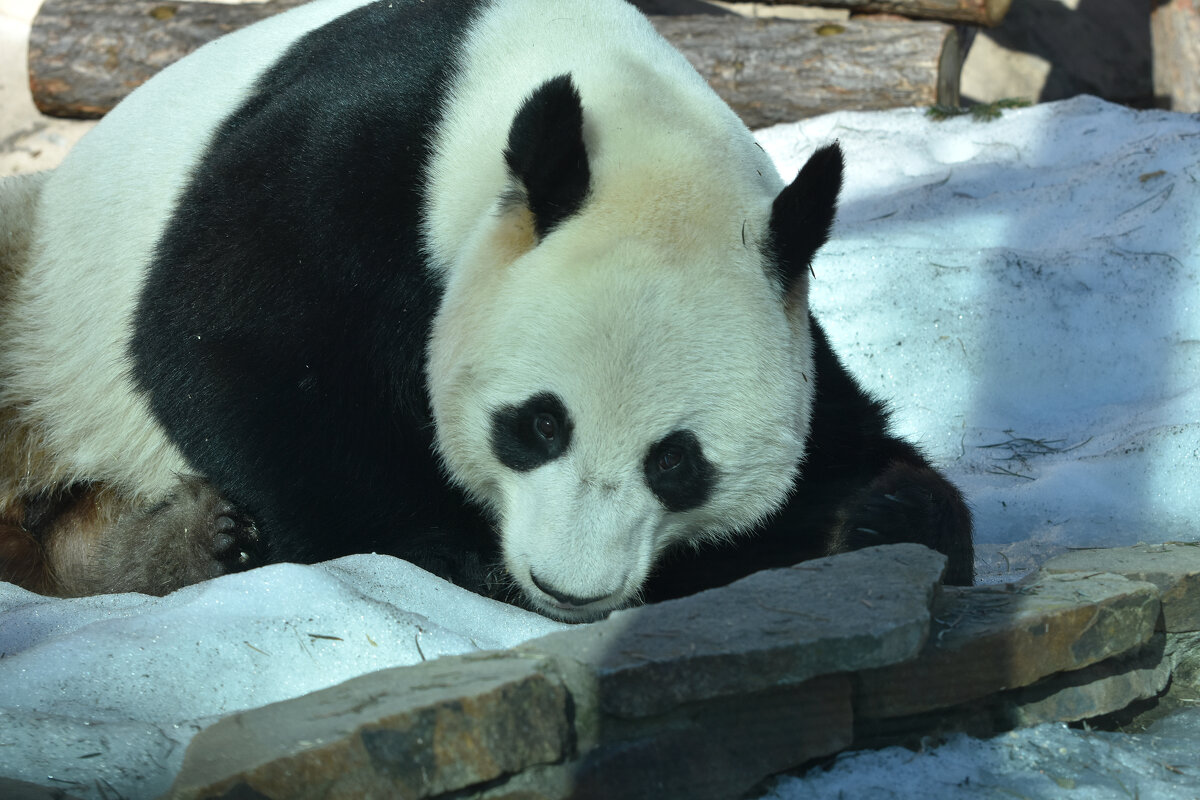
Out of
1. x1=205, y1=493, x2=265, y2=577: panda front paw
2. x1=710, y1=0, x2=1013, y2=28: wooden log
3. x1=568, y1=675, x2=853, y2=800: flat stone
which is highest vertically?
x1=568, y1=675, x2=853, y2=800: flat stone

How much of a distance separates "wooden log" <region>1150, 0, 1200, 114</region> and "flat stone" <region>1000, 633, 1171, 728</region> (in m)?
5.85

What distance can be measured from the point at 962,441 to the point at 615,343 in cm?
203

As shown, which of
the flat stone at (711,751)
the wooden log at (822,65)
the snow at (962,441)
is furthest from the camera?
the wooden log at (822,65)

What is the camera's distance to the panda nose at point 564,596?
2.20m

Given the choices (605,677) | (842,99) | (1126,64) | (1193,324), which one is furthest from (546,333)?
(1126,64)

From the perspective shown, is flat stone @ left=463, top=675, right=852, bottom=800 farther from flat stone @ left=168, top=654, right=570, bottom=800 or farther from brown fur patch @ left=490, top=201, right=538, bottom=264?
brown fur patch @ left=490, top=201, right=538, bottom=264

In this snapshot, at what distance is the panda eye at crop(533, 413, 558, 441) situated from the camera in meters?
2.31

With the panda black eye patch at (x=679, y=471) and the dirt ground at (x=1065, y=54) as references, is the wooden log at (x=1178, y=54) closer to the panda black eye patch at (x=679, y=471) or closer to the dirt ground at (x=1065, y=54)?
the dirt ground at (x=1065, y=54)

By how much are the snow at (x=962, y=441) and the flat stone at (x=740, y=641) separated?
0.19 metres

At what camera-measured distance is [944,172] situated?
5547mm

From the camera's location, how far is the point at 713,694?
1567 millimetres

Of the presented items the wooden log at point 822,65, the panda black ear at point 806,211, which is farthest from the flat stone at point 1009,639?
the wooden log at point 822,65

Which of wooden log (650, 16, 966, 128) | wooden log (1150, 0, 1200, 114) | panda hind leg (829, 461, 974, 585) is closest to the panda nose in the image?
panda hind leg (829, 461, 974, 585)

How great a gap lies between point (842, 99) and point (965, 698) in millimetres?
4893
